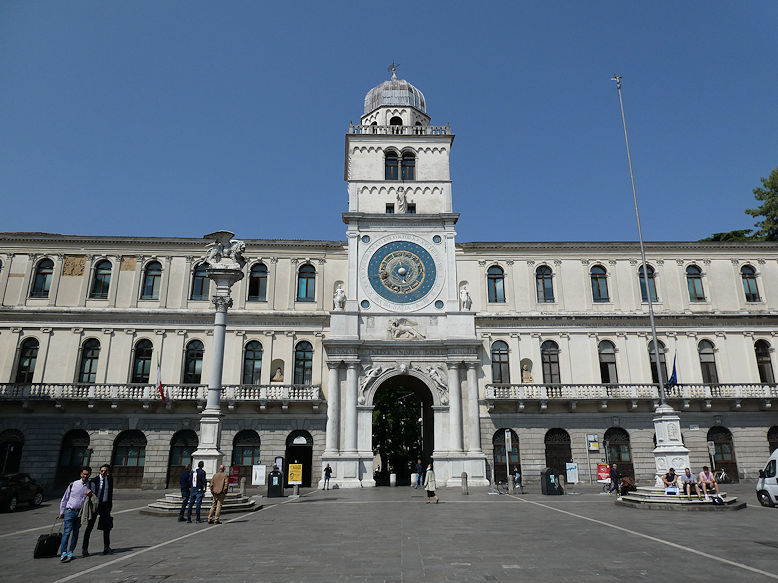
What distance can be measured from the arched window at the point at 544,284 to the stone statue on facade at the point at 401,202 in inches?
402

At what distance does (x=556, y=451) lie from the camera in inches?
1315

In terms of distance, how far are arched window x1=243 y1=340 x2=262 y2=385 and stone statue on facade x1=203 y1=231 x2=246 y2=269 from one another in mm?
11933

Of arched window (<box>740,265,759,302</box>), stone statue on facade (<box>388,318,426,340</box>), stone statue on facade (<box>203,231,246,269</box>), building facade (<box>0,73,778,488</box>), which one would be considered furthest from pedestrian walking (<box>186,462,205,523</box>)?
arched window (<box>740,265,759,302</box>)

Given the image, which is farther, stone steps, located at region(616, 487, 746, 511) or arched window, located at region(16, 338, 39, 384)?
arched window, located at region(16, 338, 39, 384)

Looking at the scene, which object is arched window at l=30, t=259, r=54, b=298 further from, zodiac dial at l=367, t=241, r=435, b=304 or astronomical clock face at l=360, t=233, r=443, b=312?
zodiac dial at l=367, t=241, r=435, b=304

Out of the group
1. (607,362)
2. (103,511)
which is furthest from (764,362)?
(103,511)

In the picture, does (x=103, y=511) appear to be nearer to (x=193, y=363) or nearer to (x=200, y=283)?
(x=193, y=363)

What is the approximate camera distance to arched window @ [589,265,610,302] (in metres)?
36.6

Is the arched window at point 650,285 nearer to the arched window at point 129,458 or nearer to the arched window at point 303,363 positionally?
the arched window at point 303,363

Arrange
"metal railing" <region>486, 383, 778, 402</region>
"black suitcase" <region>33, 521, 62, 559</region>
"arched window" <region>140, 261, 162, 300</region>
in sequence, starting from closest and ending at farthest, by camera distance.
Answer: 1. "black suitcase" <region>33, 521, 62, 559</region>
2. "metal railing" <region>486, 383, 778, 402</region>
3. "arched window" <region>140, 261, 162, 300</region>

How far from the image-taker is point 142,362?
112ft

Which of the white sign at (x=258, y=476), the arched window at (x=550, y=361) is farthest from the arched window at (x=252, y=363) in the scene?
the arched window at (x=550, y=361)

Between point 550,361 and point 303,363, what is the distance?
16372mm

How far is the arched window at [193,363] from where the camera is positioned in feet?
111
